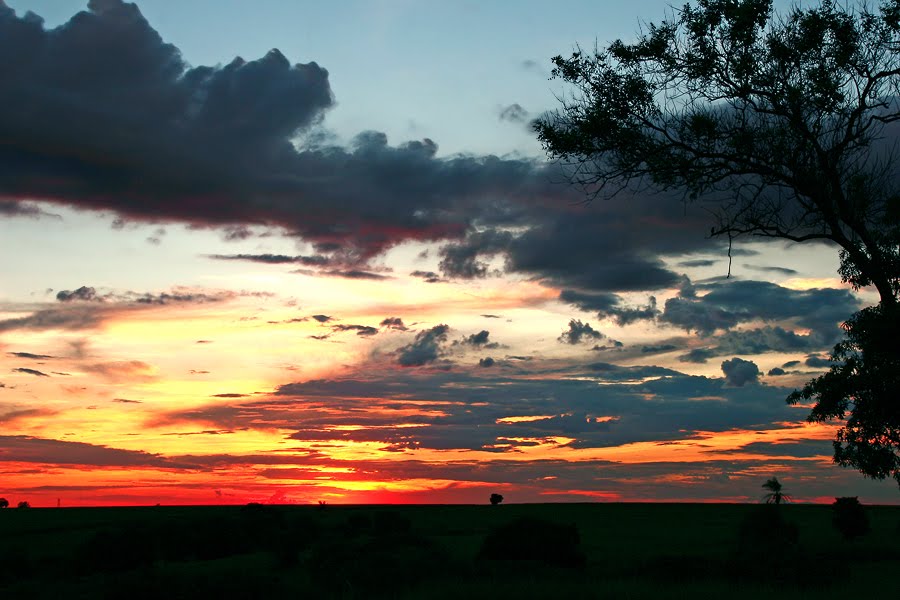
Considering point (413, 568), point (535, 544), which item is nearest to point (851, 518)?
point (535, 544)

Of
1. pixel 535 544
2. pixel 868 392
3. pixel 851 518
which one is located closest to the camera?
pixel 868 392

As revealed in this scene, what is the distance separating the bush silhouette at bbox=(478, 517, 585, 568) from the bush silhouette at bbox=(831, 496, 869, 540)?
33.0m

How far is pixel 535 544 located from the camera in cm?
3541

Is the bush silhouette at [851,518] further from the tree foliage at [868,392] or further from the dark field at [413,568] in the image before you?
the tree foliage at [868,392]

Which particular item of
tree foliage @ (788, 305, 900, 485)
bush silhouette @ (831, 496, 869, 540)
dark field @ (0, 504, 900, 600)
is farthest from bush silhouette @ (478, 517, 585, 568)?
bush silhouette @ (831, 496, 869, 540)

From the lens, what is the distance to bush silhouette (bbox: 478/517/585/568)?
3538cm

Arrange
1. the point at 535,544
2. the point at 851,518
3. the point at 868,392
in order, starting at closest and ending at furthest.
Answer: the point at 868,392
the point at 535,544
the point at 851,518

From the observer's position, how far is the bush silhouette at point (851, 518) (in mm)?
61406

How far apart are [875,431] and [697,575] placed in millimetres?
7225

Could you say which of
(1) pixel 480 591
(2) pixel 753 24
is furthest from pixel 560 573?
(2) pixel 753 24

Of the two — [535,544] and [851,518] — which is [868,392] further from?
[851,518]

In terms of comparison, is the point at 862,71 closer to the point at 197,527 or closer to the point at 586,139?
the point at 586,139

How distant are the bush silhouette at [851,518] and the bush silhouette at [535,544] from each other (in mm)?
33011

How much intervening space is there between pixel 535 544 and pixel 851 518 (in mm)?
36049
